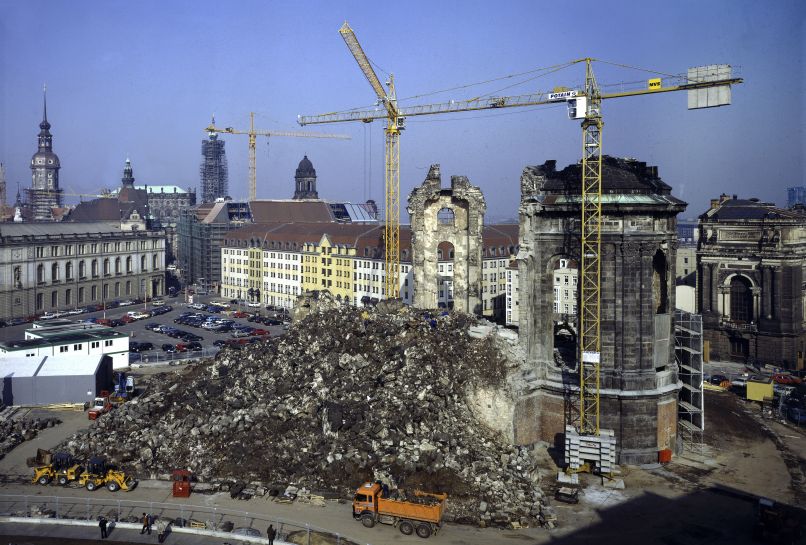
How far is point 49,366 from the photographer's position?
178 feet

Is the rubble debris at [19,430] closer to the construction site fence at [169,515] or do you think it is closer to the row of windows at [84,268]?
the construction site fence at [169,515]

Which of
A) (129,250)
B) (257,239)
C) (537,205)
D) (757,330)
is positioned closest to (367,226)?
(257,239)

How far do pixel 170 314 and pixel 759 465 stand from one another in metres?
82.3

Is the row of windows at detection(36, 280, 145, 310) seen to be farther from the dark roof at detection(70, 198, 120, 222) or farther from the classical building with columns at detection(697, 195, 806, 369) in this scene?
the classical building with columns at detection(697, 195, 806, 369)

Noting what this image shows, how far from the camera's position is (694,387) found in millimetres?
44438

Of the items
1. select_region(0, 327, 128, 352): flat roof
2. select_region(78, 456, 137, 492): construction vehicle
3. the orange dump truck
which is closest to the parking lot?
select_region(0, 327, 128, 352): flat roof

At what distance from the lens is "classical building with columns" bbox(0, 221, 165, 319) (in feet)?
317

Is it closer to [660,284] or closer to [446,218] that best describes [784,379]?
[660,284]

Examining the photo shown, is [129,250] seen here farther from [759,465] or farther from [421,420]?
[759,465]

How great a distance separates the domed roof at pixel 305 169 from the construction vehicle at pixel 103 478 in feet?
436

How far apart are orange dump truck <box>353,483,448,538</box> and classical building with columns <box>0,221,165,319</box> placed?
7875 cm

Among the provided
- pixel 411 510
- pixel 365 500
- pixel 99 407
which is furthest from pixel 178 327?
pixel 411 510

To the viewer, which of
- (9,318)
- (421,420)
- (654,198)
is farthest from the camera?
(9,318)

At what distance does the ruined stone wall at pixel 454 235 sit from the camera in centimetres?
5534
